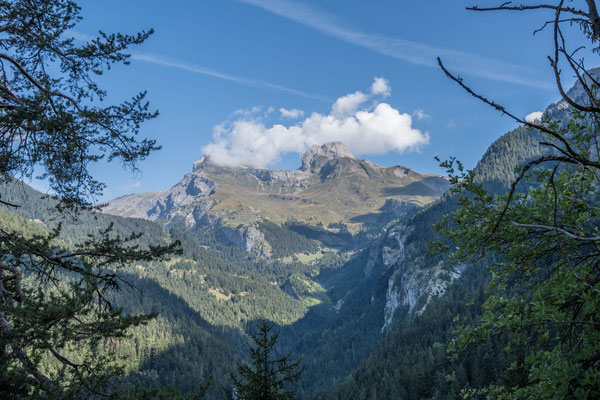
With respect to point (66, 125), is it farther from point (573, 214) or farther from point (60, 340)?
point (573, 214)

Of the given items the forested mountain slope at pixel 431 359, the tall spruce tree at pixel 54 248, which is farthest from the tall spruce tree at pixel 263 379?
the forested mountain slope at pixel 431 359

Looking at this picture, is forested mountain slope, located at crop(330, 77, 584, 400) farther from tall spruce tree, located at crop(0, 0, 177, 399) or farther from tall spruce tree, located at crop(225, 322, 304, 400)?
tall spruce tree, located at crop(0, 0, 177, 399)

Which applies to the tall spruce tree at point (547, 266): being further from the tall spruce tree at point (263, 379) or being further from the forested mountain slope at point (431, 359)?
the forested mountain slope at point (431, 359)

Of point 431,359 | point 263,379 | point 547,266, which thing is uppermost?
point 547,266

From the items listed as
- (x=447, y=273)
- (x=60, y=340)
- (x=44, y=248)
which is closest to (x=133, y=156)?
(x=44, y=248)

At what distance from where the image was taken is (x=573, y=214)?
22.8ft

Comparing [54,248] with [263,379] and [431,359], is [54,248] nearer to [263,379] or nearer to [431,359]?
[263,379]

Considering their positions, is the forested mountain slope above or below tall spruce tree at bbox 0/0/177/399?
below

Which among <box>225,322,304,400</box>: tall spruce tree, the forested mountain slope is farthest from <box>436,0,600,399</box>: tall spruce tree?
the forested mountain slope

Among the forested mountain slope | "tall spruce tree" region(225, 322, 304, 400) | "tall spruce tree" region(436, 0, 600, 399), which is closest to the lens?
"tall spruce tree" region(436, 0, 600, 399)

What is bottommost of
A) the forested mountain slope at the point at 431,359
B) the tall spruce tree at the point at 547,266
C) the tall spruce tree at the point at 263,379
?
the forested mountain slope at the point at 431,359

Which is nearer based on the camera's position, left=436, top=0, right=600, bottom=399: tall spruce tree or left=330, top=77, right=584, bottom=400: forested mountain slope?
left=436, top=0, right=600, bottom=399: tall spruce tree

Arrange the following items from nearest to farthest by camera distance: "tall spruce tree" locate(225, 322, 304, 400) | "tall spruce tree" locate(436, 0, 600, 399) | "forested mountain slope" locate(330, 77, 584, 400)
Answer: "tall spruce tree" locate(436, 0, 600, 399) → "tall spruce tree" locate(225, 322, 304, 400) → "forested mountain slope" locate(330, 77, 584, 400)

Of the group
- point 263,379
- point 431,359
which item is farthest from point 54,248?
point 431,359
